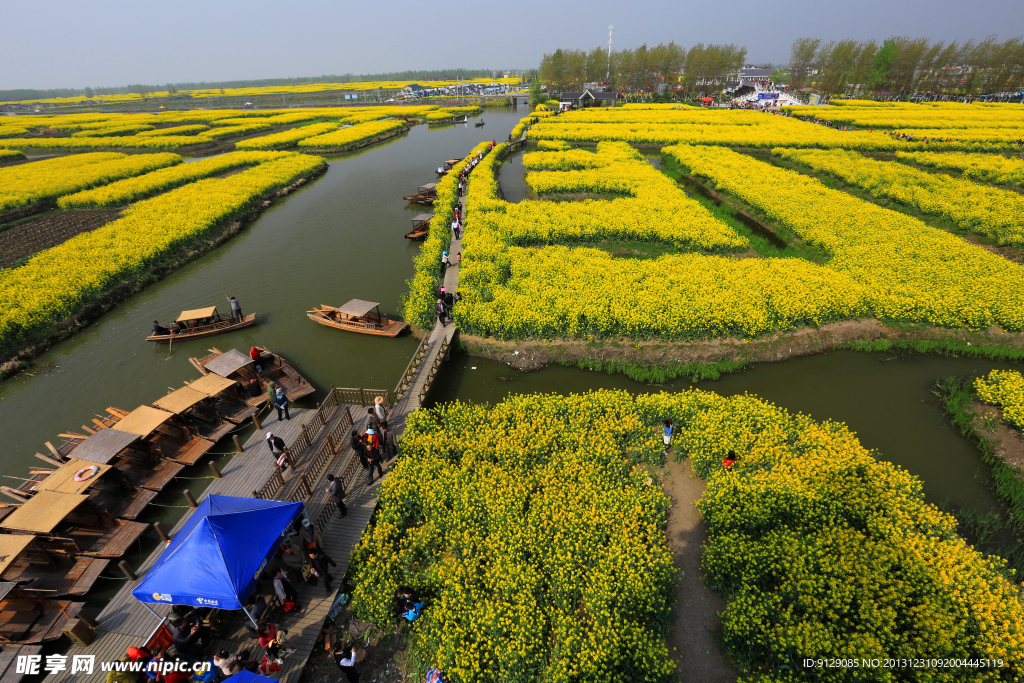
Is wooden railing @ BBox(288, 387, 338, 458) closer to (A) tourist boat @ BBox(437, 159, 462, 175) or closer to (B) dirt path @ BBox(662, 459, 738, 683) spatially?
(B) dirt path @ BBox(662, 459, 738, 683)

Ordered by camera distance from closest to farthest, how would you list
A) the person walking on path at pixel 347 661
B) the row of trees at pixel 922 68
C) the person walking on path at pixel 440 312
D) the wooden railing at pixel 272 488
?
the person walking on path at pixel 347 661
the wooden railing at pixel 272 488
the person walking on path at pixel 440 312
the row of trees at pixel 922 68

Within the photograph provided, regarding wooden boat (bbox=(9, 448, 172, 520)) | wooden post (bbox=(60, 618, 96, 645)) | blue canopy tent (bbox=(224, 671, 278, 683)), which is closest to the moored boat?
wooden boat (bbox=(9, 448, 172, 520))

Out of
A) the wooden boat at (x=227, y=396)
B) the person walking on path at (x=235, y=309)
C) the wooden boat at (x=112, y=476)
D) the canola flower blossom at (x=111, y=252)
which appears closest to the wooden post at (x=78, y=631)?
the wooden boat at (x=112, y=476)

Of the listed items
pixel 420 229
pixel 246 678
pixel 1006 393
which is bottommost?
pixel 1006 393

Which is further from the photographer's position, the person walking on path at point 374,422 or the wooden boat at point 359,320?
the wooden boat at point 359,320

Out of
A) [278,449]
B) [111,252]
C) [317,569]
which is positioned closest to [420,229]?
[111,252]

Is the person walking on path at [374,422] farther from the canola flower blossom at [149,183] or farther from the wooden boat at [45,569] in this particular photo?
the canola flower blossom at [149,183]

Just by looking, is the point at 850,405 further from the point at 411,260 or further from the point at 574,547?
the point at 411,260

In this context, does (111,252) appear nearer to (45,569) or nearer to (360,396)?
(45,569)
